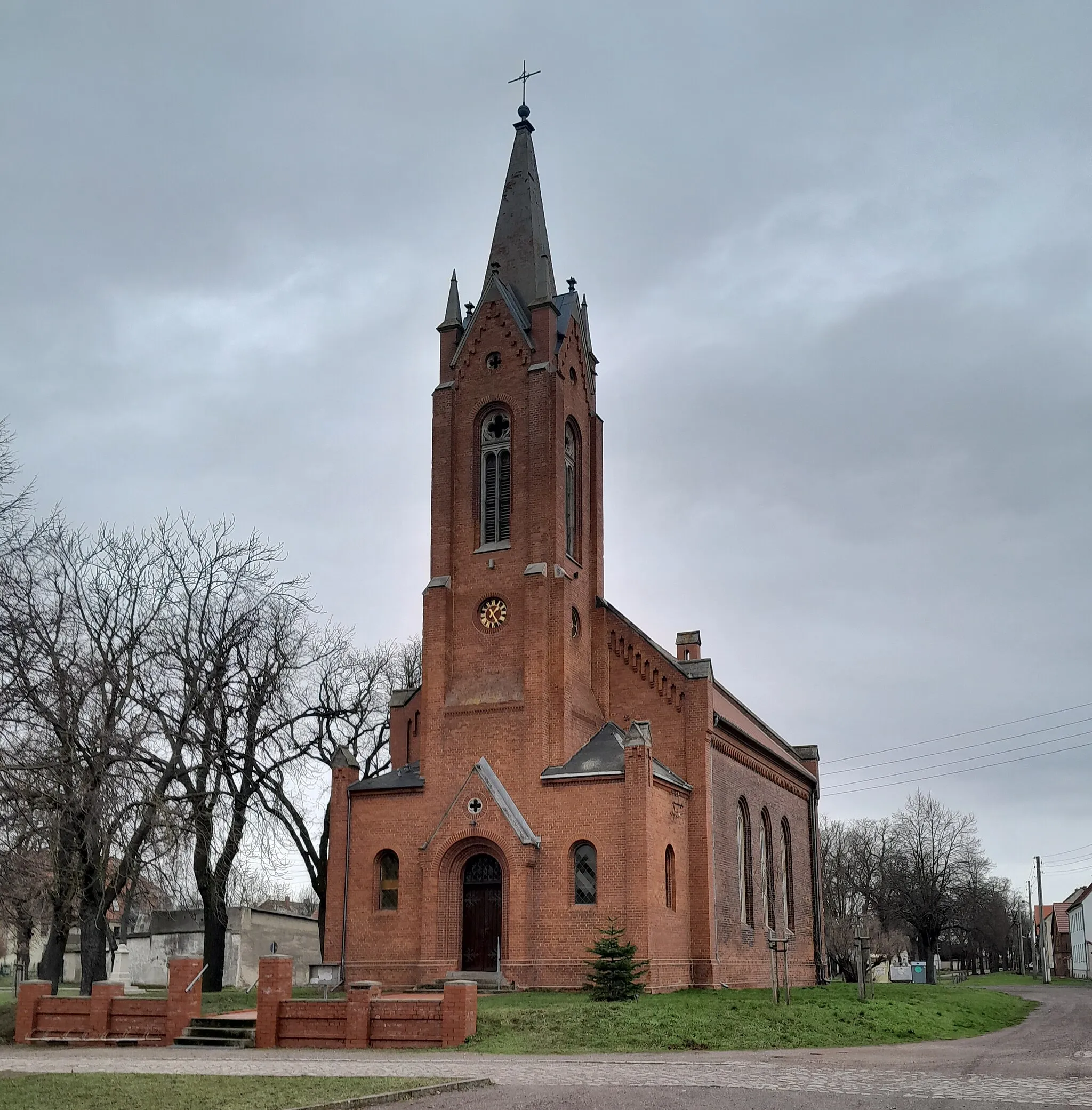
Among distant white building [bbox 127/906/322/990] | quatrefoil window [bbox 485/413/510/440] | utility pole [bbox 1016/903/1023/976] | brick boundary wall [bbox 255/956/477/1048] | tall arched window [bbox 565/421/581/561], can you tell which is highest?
quatrefoil window [bbox 485/413/510/440]

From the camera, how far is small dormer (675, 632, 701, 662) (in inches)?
1694

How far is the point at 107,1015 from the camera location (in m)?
23.8

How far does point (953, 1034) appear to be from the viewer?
26125 millimetres

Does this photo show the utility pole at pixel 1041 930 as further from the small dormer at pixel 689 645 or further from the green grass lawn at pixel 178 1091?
the green grass lawn at pixel 178 1091

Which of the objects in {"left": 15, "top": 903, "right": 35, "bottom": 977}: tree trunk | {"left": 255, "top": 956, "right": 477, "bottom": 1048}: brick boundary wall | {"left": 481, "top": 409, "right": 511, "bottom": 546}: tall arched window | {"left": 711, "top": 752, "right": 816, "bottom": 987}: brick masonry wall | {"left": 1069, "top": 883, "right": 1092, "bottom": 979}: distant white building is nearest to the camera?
{"left": 15, "top": 903, "right": 35, "bottom": 977}: tree trunk

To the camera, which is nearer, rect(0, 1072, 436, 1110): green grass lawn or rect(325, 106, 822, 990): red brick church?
rect(0, 1072, 436, 1110): green grass lawn

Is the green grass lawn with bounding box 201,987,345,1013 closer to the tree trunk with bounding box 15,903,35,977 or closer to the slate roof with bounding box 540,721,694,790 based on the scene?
the tree trunk with bounding box 15,903,35,977

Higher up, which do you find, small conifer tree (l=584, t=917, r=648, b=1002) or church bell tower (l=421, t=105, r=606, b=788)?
church bell tower (l=421, t=105, r=606, b=788)

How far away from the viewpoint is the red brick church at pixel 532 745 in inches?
1292

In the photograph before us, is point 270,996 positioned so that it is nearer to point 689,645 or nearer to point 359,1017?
point 359,1017

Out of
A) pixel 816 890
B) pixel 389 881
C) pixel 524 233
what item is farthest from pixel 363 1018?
pixel 816 890

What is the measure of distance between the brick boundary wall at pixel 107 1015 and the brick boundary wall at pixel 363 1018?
2.18 metres

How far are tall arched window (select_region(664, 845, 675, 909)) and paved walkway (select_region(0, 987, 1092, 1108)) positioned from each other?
10.9 m

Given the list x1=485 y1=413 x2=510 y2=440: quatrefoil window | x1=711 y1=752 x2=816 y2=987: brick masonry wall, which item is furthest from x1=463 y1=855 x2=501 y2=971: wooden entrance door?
x1=485 y1=413 x2=510 y2=440: quatrefoil window
